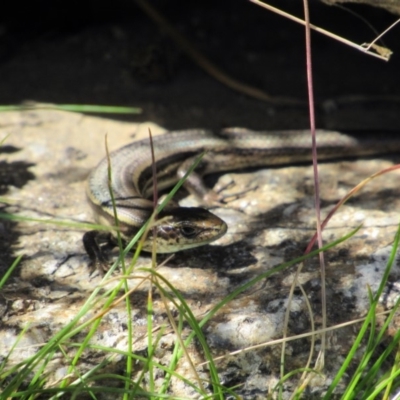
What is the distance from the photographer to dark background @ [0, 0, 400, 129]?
5.90 m

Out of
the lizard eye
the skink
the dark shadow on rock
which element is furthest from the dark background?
the lizard eye

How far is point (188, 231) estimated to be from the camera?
12.7ft

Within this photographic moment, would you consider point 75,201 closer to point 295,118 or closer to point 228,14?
point 295,118

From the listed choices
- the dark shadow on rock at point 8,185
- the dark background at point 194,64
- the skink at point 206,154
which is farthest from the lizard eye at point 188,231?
the dark background at point 194,64

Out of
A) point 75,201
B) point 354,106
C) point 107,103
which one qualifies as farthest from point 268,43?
point 75,201

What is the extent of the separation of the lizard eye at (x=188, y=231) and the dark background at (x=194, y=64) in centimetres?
204

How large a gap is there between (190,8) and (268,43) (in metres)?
0.98

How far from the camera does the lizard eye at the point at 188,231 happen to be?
385 centimetres

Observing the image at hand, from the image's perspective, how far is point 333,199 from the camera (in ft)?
14.6

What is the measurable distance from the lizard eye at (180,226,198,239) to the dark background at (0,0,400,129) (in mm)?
2040

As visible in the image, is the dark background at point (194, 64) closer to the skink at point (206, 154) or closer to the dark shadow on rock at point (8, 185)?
the skink at point (206, 154)

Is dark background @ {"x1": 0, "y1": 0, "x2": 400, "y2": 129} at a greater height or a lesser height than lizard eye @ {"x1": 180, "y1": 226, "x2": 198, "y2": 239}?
greater

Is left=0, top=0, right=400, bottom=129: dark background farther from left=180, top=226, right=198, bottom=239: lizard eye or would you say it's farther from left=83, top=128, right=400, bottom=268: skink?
left=180, top=226, right=198, bottom=239: lizard eye

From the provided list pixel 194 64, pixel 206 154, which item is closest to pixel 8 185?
pixel 206 154
